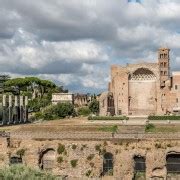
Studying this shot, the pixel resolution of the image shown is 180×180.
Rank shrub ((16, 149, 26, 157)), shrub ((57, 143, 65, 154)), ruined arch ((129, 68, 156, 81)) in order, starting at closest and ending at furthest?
shrub ((57, 143, 65, 154)), shrub ((16, 149, 26, 157)), ruined arch ((129, 68, 156, 81))

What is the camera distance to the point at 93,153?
38594 mm

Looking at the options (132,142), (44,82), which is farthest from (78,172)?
(44,82)

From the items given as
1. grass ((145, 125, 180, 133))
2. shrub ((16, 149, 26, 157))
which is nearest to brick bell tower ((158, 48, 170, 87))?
grass ((145, 125, 180, 133))

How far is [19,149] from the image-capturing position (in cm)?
4034

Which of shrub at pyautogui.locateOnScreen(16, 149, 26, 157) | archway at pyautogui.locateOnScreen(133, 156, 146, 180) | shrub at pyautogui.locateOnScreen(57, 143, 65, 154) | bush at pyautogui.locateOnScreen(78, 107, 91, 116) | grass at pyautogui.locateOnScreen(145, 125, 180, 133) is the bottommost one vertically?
archway at pyautogui.locateOnScreen(133, 156, 146, 180)

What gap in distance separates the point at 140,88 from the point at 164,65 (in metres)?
5.49

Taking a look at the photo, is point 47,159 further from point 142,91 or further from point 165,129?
point 142,91

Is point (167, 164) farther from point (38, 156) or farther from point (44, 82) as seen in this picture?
point (44, 82)

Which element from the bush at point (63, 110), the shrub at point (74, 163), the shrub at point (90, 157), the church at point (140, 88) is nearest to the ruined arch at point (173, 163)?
the shrub at point (90, 157)

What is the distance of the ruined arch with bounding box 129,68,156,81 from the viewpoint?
75312 millimetres

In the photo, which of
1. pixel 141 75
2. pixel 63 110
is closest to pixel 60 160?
pixel 63 110

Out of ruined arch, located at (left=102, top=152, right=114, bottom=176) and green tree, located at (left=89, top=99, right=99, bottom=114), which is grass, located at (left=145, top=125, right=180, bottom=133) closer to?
ruined arch, located at (left=102, top=152, right=114, bottom=176)

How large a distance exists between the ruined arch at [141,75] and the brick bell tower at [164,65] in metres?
1.50

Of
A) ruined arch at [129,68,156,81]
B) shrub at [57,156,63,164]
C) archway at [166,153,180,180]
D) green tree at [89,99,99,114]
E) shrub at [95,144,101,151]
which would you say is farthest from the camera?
green tree at [89,99,99,114]
